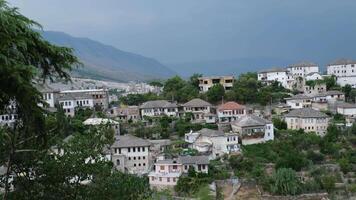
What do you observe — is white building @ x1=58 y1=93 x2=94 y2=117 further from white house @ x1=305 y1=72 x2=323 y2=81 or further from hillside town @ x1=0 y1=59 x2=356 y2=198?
white house @ x1=305 y1=72 x2=323 y2=81

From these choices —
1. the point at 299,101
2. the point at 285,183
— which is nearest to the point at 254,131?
the point at 285,183

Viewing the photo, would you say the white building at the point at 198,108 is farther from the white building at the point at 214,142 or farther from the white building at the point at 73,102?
the white building at the point at 73,102

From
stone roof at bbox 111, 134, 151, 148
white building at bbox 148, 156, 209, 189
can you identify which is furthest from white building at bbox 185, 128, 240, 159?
white building at bbox 148, 156, 209, 189

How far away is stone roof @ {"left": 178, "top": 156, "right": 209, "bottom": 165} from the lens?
2890 centimetres

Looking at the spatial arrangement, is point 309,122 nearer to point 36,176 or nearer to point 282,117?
point 282,117

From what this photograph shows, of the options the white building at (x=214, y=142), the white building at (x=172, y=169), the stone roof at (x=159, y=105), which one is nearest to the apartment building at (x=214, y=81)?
the stone roof at (x=159, y=105)

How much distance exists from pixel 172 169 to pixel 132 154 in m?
3.39

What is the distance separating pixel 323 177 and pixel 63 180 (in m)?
23.8

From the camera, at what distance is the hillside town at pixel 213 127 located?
29094 millimetres

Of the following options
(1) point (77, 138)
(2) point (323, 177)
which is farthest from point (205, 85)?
(1) point (77, 138)

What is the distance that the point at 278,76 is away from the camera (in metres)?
55.2

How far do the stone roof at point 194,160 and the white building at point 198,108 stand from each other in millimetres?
10631

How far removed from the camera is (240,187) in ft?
93.6

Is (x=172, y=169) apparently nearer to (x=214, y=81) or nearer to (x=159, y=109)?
(x=159, y=109)
